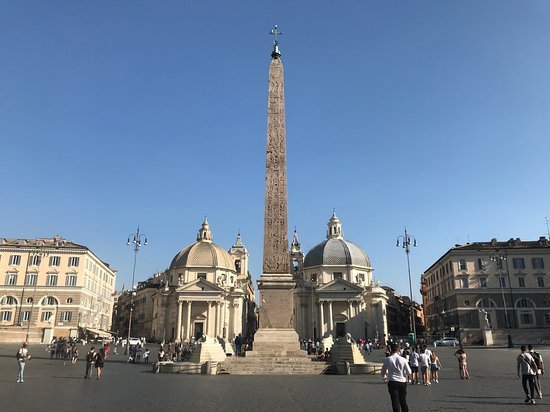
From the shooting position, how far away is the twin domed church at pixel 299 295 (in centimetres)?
5878

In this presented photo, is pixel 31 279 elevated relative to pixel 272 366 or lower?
elevated

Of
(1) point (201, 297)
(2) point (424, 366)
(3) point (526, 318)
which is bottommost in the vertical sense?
(2) point (424, 366)

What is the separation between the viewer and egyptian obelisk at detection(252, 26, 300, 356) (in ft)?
59.3

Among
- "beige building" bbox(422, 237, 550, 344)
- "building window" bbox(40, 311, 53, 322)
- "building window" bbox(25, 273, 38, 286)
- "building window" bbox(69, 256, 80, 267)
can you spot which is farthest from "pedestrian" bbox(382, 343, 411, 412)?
"building window" bbox(25, 273, 38, 286)

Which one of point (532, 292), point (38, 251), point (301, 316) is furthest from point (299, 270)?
point (38, 251)

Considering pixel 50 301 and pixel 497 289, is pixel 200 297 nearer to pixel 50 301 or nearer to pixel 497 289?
pixel 50 301

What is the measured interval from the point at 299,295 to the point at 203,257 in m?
14.1

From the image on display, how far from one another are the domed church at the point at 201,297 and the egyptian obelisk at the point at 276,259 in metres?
41.3

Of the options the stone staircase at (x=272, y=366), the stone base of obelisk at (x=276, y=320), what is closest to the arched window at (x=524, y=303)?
the stone staircase at (x=272, y=366)

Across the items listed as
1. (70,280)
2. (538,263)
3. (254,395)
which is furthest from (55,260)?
(538,263)

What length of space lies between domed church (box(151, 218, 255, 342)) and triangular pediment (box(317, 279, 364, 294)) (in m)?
12.1

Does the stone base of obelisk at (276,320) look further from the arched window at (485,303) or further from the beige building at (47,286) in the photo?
the arched window at (485,303)

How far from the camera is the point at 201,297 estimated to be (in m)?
59.1

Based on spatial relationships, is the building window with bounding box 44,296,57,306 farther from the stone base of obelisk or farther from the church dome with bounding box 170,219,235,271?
the stone base of obelisk
